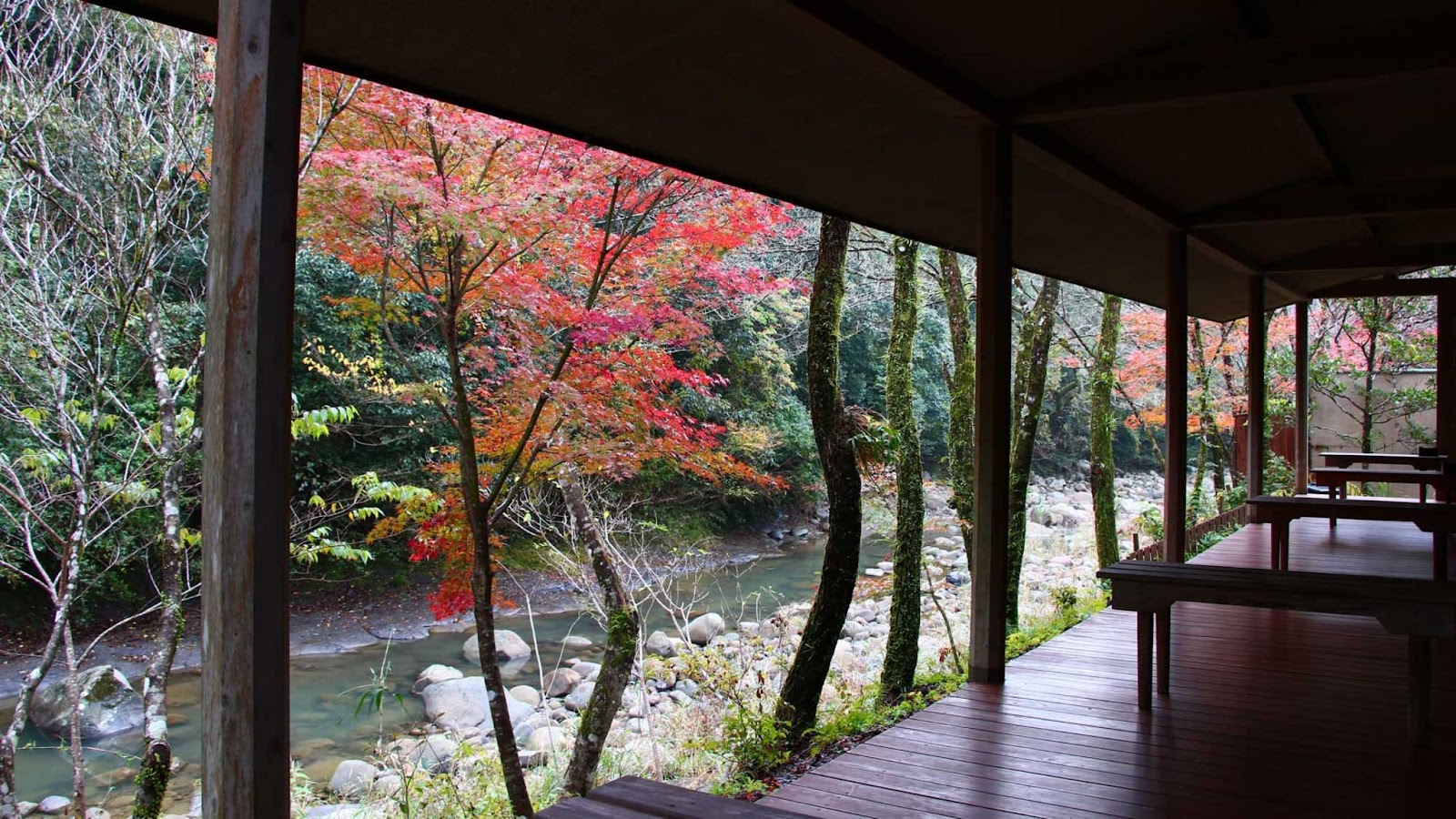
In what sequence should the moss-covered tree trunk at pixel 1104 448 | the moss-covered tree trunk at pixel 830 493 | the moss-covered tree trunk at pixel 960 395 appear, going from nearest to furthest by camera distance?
the moss-covered tree trunk at pixel 830 493 < the moss-covered tree trunk at pixel 960 395 < the moss-covered tree trunk at pixel 1104 448

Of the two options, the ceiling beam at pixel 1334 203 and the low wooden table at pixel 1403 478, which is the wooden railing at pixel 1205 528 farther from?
the ceiling beam at pixel 1334 203

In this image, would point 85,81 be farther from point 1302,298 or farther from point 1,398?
point 1302,298

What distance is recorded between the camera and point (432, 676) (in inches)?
345

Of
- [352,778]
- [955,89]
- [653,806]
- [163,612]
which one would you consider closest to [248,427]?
[653,806]

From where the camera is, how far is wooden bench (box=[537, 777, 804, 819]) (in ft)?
5.82

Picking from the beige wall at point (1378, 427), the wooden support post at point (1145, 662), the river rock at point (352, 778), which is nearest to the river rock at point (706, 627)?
the river rock at point (352, 778)

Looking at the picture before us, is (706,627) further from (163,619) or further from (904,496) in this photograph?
(163,619)

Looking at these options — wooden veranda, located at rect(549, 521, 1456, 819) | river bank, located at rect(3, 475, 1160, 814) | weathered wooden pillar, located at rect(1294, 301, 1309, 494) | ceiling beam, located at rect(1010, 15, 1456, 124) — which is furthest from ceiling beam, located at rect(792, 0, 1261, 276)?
weathered wooden pillar, located at rect(1294, 301, 1309, 494)

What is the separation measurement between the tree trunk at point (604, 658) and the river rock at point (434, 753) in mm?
1003

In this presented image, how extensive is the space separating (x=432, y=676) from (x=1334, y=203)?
8.06 meters

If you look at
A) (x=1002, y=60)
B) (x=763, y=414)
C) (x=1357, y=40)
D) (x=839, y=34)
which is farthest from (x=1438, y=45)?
(x=763, y=414)

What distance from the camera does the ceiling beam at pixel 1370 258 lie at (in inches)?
274

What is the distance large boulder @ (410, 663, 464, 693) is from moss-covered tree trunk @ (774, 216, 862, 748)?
12.7 feet

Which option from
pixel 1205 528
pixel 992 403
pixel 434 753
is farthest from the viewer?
pixel 1205 528
